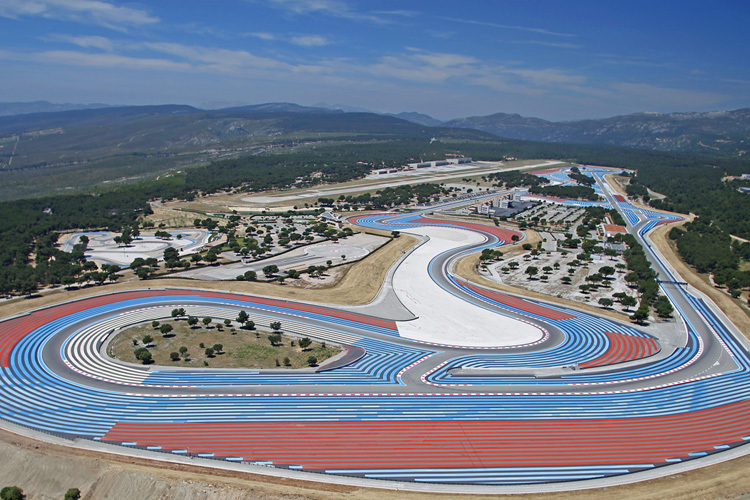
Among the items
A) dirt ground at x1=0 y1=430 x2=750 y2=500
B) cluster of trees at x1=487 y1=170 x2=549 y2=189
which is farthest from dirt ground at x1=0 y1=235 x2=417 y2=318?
cluster of trees at x1=487 y1=170 x2=549 y2=189

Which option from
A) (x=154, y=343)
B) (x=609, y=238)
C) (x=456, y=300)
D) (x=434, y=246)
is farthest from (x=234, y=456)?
(x=609, y=238)

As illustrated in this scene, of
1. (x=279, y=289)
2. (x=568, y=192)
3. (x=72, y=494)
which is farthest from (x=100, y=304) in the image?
(x=568, y=192)

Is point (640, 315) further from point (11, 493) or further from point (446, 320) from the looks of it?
point (11, 493)

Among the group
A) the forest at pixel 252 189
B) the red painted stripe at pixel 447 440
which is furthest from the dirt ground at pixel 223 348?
the forest at pixel 252 189

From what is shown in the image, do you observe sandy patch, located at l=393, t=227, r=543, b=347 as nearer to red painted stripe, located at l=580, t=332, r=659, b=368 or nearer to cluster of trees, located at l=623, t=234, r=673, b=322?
red painted stripe, located at l=580, t=332, r=659, b=368

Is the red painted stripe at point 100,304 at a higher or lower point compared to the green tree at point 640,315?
lower

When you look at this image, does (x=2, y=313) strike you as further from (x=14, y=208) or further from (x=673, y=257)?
(x=673, y=257)

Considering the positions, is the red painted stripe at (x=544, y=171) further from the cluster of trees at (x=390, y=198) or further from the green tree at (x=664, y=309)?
the green tree at (x=664, y=309)
